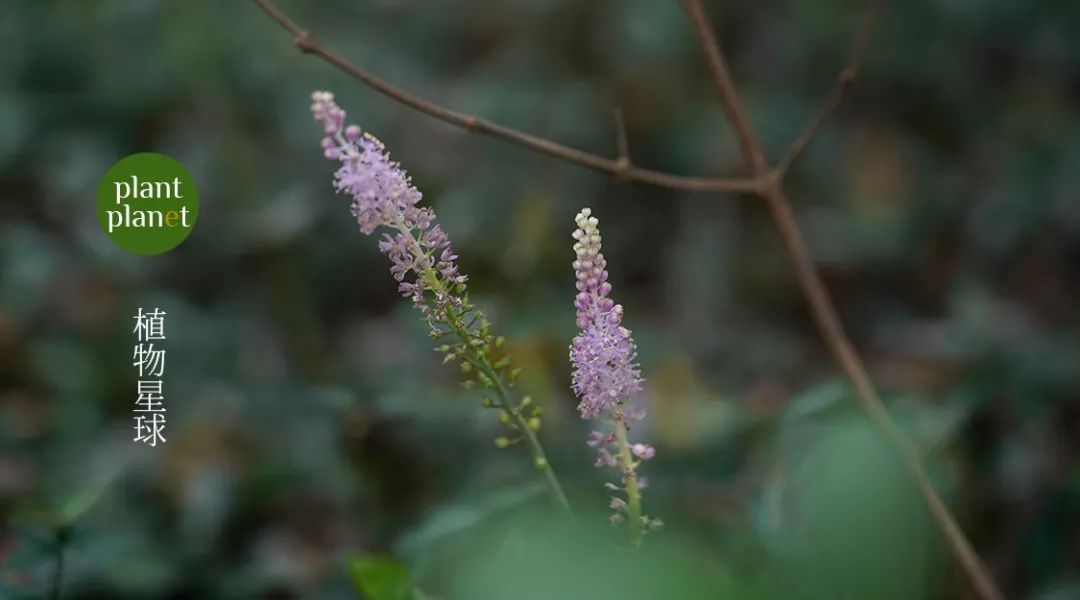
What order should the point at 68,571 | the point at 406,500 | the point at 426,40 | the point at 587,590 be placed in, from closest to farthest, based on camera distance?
the point at 587,590 < the point at 68,571 < the point at 406,500 < the point at 426,40

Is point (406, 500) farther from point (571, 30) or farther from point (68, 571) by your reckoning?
point (571, 30)

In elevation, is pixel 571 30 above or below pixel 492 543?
above

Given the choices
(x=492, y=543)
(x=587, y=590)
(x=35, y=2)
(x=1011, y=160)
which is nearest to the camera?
(x=587, y=590)

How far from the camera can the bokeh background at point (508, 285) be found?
124 centimetres

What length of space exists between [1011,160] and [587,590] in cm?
178

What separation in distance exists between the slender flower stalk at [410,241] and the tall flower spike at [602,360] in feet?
0.15

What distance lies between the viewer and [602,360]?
1.88ft

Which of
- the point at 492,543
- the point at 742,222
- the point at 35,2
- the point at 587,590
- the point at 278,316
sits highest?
the point at 35,2

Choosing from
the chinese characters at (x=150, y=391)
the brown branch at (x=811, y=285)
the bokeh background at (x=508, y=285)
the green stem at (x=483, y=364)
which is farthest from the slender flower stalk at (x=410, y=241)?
the chinese characters at (x=150, y=391)

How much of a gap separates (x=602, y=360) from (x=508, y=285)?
1068mm

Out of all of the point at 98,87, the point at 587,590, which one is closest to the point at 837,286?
the point at 98,87

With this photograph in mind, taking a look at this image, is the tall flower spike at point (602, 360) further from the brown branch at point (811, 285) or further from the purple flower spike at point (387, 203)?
the brown branch at point (811, 285)

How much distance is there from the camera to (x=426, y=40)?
7.98ft

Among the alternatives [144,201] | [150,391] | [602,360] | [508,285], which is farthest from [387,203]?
[508,285]
